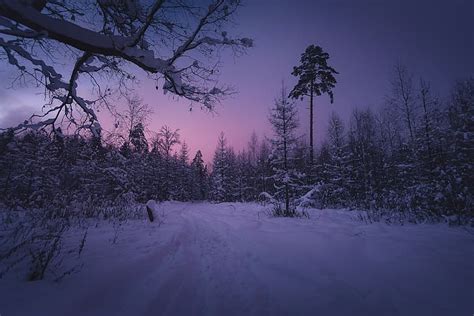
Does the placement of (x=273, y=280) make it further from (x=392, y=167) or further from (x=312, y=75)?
(x=392, y=167)

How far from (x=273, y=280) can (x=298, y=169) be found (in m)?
20.7

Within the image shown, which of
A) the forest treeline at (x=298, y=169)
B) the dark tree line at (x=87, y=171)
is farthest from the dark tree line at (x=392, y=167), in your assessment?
the dark tree line at (x=87, y=171)

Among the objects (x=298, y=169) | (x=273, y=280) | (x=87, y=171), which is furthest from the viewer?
(x=298, y=169)

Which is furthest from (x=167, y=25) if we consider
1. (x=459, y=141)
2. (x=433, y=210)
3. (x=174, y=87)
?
(x=459, y=141)

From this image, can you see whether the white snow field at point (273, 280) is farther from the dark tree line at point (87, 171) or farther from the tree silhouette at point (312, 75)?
the tree silhouette at point (312, 75)

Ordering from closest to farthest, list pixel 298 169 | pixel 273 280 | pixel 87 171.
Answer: pixel 273 280 → pixel 87 171 → pixel 298 169

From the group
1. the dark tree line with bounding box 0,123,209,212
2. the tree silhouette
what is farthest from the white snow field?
the tree silhouette

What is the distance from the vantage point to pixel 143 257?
430 cm

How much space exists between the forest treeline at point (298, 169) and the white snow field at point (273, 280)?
11.9 ft

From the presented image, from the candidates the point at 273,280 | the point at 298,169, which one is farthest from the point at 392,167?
the point at 273,280

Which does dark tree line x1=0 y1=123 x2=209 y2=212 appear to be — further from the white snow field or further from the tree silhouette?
the tree silhouette

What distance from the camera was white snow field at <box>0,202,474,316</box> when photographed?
Result: 258cm

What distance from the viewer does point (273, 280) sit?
3473 millimetres

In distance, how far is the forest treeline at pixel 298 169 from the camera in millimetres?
8383
